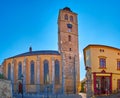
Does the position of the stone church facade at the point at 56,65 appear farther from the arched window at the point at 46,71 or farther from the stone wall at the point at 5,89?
the stone wall at the point at 5,89

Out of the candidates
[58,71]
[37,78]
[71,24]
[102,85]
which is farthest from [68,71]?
[102,85]

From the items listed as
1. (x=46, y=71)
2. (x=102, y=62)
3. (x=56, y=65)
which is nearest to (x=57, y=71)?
(x=56, y=65)

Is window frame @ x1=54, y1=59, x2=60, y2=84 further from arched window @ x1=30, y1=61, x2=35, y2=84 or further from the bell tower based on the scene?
arched window @ x1=30, y1=61, x2=35, y2=84

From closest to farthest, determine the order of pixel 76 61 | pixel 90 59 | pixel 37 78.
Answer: pixel 90 59, pixel 37 78, pixel 76 61

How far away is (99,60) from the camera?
27109mm

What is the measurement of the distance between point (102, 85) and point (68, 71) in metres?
31.7

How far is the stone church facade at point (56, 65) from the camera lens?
5619cm

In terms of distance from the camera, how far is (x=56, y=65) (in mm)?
57781

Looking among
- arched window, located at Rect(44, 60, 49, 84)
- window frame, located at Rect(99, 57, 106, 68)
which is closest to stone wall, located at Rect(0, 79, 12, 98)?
window frame, located at Rect(99, 57, 106, 68)

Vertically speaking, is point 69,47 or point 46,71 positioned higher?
point 69,47

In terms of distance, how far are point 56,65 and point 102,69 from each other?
1240 inches

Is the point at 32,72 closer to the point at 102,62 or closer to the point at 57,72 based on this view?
the point at 57,72

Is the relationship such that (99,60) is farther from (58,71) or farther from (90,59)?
(58,71)

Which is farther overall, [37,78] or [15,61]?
[15,61]
